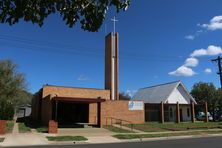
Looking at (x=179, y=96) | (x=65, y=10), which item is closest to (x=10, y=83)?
(x=179, y=96)

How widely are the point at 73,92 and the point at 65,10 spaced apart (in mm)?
34057

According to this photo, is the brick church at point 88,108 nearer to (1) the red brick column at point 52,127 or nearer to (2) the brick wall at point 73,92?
(2) the brick wall at point 73,92

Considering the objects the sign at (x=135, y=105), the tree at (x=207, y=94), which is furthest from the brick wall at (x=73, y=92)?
the tree at (x=207, y=94)

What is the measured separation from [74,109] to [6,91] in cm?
1206

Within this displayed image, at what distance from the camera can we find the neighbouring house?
4553 cm

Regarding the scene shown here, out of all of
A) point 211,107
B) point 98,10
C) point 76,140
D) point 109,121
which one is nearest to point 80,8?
point 98,10

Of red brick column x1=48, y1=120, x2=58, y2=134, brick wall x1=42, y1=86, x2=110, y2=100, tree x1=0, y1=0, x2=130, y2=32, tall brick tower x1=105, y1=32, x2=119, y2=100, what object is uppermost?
tall brick tower x1=105, y1=32, x2=119, y2=100

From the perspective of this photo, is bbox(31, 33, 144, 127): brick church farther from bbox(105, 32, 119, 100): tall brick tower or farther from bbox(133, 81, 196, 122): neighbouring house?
bbox(133, 81, 196, 122): neighbouring house

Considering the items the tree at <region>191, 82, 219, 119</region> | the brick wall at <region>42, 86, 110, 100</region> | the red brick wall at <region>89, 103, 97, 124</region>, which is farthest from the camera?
the tree at <region>191, 82, 219, 119</region>

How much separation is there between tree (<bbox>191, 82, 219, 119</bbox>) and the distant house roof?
Result: 10887 mm

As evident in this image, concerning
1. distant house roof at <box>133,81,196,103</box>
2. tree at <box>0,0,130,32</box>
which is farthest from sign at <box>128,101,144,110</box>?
tree at <box>0,0,130,32</box>

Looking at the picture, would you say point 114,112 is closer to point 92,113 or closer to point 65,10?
point 92,113

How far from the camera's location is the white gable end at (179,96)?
4862 centimetres

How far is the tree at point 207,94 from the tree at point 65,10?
5773 centimetres
